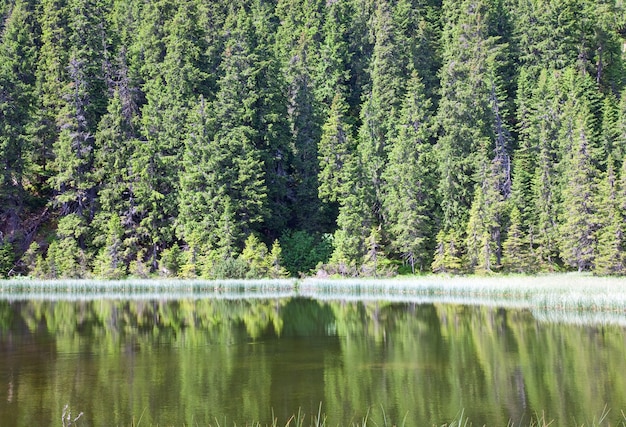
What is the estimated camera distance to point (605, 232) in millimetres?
51969

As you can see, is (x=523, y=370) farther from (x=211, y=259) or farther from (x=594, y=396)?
(x=211, y=259)

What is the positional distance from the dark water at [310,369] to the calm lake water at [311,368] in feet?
0.15

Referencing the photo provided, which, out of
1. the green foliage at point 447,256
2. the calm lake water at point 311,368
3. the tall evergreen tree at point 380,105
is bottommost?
the calm lake water at point 311,368

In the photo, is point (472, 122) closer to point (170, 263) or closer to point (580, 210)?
point (580, 210)

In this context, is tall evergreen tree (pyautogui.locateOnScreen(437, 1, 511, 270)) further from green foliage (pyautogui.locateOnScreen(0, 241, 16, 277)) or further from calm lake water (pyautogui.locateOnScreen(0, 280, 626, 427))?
green foliage (pyautogui.locateOnScreen(0, 241, 16, 277))

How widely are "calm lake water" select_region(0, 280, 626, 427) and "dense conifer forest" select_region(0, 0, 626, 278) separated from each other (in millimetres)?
24699

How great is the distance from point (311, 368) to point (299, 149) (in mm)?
49724

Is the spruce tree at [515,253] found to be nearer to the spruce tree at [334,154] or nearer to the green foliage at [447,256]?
the green foliage at [447,256]

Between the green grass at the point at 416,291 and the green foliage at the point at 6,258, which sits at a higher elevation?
the green foliage at the point at 6,258

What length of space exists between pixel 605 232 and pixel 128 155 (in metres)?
39.6

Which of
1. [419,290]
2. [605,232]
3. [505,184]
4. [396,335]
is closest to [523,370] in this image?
[396,335]

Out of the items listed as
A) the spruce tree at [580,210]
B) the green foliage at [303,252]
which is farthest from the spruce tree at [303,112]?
the spruce tree at [580,210]

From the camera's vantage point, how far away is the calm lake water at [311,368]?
1563 centimetres

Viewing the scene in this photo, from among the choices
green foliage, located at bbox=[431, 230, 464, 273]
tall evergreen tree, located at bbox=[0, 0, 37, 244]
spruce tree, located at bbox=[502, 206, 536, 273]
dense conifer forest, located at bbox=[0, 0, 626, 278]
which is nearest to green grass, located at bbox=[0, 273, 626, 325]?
green foliage, located at bbox=[431, 230, 464, 273]
